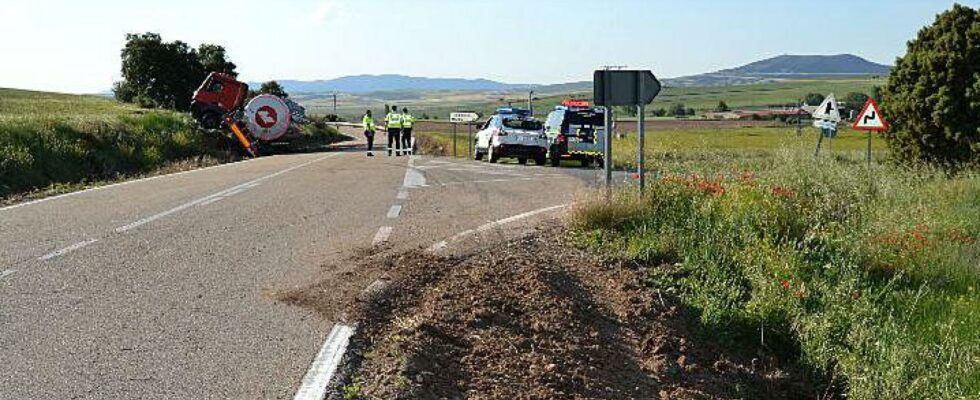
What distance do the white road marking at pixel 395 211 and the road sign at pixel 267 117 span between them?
25416 mm

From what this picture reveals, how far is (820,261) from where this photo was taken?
9531 mm

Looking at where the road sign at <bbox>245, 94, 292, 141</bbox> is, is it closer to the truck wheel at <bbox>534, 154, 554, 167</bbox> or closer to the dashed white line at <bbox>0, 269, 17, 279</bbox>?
the truck wheel at <bbox>534, 154, 554, 167</bbox>

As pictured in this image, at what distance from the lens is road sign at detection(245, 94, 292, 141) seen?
36344 mm

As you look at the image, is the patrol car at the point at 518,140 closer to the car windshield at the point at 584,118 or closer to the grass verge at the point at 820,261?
the car windshield at the point at 584,118

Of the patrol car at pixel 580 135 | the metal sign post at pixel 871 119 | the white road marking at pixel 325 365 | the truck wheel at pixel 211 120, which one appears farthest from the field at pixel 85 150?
the metal sign post at pixel 871 119

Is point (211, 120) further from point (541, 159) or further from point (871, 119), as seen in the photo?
point (871, 119)

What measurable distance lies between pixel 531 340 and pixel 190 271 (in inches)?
130

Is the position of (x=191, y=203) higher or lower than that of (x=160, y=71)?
lower

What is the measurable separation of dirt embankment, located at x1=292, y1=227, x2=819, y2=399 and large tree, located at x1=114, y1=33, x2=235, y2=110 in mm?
46628

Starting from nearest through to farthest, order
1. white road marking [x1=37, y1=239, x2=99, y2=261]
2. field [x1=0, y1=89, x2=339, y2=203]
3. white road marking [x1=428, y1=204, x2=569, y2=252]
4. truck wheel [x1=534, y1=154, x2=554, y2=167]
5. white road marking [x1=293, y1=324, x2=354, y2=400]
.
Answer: white road marking [x1=293, y1=324, x2=354, y2=400], white road marking [x1=37, y1=239, x2=99, y2=261], white road marking [x1=428, y1=204, x2=569, y2=252], field [x1=0, y1=89, x2=339, y2=203], truck wheel [x1=534, y1=154, x2=554, y2=167]

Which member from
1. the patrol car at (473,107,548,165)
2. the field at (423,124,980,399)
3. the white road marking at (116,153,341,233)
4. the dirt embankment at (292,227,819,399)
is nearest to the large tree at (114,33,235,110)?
the patrol car at (473,107,548,165)

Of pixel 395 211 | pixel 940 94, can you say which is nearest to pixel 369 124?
pixel 940 94

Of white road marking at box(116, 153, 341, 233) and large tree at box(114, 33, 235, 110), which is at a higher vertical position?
large tree at box(114, 33, 235, 110)

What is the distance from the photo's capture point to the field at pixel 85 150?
17.1 metres
